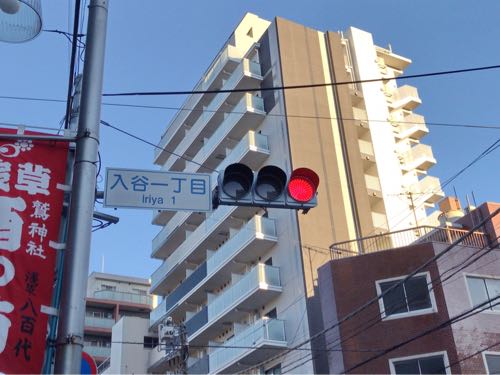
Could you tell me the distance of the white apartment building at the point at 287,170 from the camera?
31.3 meters

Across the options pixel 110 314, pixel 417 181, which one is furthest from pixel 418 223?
pixel 110 314

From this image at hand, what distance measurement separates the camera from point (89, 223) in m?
5.51

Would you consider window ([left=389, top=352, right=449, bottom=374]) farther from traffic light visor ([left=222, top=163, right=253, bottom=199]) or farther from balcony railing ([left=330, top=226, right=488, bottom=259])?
traffic light visor ([left=222, top=163, right=253, bottom=199])

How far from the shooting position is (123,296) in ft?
207

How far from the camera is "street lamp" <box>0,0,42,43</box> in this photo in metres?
5.87

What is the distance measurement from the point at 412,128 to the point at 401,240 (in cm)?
1322

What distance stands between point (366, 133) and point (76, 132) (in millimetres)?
34240

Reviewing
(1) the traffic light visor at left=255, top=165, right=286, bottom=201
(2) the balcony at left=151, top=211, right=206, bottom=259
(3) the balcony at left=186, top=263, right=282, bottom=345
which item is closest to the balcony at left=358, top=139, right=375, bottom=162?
(3) the balcony at left=186, top=263, right=282, bottom=345

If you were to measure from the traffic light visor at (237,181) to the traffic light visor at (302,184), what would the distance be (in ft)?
1.37

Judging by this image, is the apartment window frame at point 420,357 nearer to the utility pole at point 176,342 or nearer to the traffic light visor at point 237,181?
the utility pole at point 176,342

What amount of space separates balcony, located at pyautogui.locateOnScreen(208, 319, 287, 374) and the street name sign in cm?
2340

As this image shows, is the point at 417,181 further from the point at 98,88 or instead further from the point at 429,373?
the point at 98,88

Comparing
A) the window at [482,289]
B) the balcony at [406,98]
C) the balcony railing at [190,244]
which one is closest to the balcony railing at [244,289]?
the balcony railing at [190,244]

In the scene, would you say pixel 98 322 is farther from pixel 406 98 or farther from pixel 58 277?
pixel 58 277
